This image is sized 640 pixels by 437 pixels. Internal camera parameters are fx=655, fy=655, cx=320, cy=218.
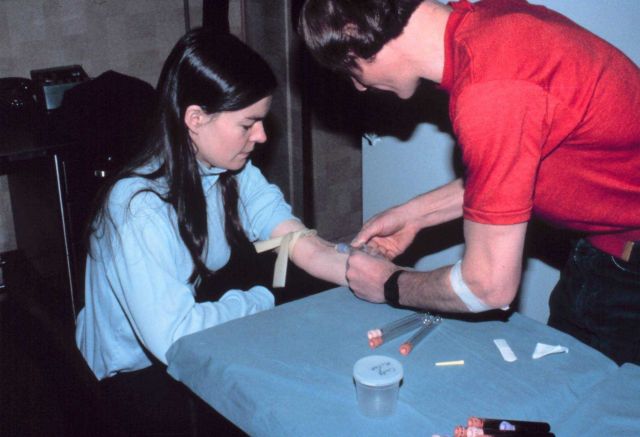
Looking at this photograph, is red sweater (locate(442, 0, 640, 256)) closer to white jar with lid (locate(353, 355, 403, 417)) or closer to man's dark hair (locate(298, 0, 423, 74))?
man's dark hair (locate(298, 0, 423, 74))

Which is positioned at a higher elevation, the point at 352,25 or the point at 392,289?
the point at 352,25

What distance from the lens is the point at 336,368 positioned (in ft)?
3.84

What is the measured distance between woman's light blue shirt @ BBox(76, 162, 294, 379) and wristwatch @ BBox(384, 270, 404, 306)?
1.09 ft

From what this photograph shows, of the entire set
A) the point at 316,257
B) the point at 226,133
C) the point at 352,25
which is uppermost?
the point at 352,25

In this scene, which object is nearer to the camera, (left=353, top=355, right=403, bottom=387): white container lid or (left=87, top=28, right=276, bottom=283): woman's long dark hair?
(left=353, top=355, right=403, bottom=387): white container lid

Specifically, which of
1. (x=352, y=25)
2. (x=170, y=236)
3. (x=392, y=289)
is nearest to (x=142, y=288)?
(x=170, y=236)

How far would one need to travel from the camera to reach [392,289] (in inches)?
52.9

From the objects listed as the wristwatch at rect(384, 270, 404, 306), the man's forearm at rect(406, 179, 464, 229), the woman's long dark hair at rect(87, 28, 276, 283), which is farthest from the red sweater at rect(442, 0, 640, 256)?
the woman's long dark hair at rect(87, 28, 276, 283)

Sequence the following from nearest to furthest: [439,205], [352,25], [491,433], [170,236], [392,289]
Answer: [491,433] → [352,25] → [392,289] → [170,236] → [439,205]

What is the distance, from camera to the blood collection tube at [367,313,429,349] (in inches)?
49.0

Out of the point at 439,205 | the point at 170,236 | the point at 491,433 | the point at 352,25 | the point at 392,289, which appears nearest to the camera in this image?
the point at 491,433

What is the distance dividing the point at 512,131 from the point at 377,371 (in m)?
0.45

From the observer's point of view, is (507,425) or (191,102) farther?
(191,102)

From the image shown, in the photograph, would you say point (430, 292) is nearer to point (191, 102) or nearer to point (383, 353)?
point (383, 353)
